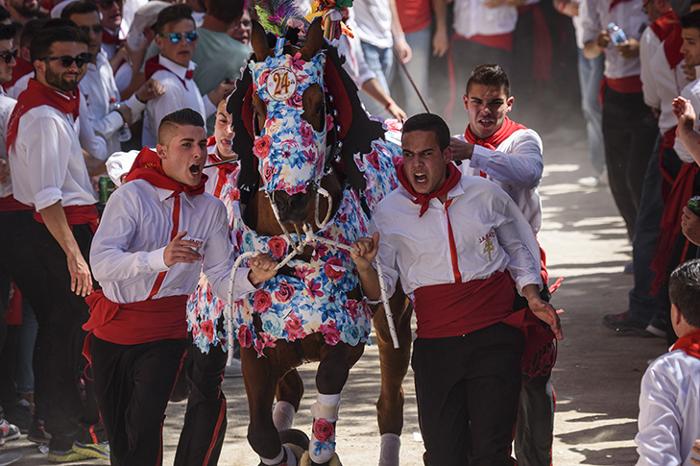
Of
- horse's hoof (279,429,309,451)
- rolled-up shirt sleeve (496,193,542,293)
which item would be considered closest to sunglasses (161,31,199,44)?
horse's hoof (279,429,309,451)

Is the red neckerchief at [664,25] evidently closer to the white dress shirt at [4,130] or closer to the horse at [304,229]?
the horse at [304,229]

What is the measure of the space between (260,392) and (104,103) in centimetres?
383

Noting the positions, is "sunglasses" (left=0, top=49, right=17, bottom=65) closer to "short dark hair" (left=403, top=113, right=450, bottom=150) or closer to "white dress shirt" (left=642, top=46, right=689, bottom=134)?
"short dark hair" (left=403, top=113, right=450, bottom=150)

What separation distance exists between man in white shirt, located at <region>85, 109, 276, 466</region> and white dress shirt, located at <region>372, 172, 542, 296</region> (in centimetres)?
73

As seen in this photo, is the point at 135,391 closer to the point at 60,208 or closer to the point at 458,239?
the point at 458,239

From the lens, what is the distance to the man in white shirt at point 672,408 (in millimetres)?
4871

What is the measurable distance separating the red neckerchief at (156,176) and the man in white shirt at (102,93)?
2.80 meters

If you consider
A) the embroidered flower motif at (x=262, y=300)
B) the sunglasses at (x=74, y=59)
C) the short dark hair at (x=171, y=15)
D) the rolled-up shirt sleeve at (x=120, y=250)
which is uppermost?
the short dark hair at (x=171, y=15)

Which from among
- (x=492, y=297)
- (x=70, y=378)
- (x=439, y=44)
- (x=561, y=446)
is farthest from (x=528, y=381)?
(x=439, y=44)

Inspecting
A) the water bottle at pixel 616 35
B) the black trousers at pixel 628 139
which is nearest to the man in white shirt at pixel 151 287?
the black trousers at pixel 628 139

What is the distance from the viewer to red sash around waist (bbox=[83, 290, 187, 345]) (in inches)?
265

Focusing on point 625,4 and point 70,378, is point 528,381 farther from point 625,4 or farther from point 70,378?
point 625,4

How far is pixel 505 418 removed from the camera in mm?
6324

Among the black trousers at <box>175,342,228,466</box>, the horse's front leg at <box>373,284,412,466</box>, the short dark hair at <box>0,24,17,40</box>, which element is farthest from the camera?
the short dark hair at <box>0,24,17,40</box>
